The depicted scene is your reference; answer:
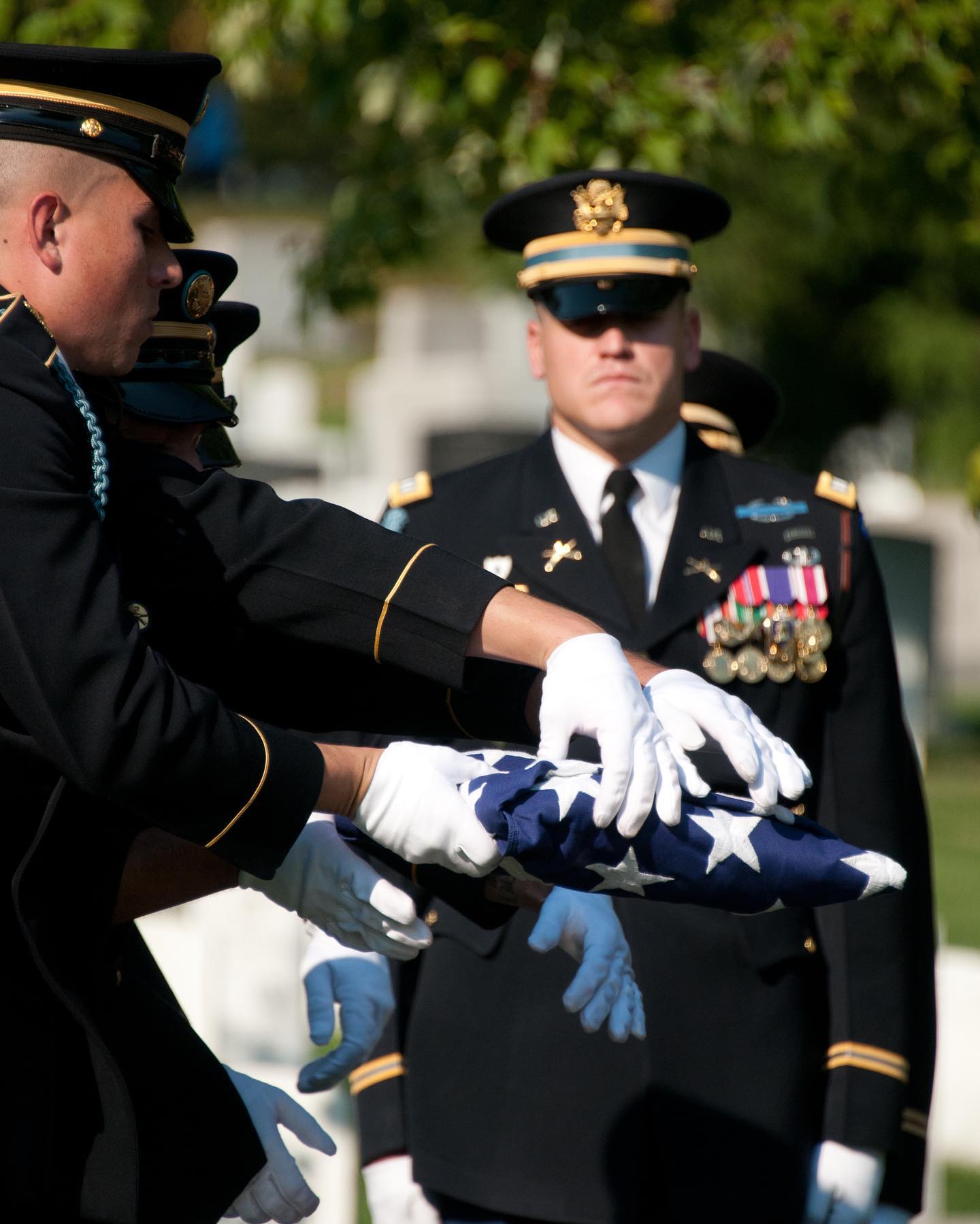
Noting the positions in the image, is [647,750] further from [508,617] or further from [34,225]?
[34,225]

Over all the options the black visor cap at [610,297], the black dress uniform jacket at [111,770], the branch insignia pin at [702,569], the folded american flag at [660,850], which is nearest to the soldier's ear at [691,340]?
the black visor cap at [610,297]

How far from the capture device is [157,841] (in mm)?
2244

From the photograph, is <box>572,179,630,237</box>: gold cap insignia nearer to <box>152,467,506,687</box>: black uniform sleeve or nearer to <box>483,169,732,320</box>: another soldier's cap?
<box>483,169,732,320</box>: another soldier's cap

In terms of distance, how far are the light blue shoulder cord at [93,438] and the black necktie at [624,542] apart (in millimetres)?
1559

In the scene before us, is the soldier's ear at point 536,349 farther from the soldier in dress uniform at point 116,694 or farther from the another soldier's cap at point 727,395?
the soldier in dress uniform at point 116,694

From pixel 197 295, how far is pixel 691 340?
1.51 m

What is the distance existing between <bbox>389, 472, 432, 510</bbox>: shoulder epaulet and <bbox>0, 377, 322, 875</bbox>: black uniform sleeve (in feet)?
5.54

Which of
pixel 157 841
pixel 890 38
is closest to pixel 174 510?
pixel 157 841

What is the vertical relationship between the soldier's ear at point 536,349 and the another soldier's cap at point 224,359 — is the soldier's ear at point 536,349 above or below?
above

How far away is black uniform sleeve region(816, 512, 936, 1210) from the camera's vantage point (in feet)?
10.8

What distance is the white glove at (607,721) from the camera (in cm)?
205

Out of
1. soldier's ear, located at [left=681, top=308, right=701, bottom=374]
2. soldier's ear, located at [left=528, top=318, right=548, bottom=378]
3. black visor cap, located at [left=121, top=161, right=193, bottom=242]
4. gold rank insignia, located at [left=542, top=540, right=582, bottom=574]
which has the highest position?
soldier's ear, located at [left=681, top=308, right=701, bottom=374]

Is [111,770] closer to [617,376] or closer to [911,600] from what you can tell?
[617,376]

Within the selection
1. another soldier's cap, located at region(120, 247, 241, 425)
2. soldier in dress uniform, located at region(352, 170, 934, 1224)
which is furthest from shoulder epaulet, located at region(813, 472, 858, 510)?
another soldier's cap, located at region(120, 247, 241, 425)
